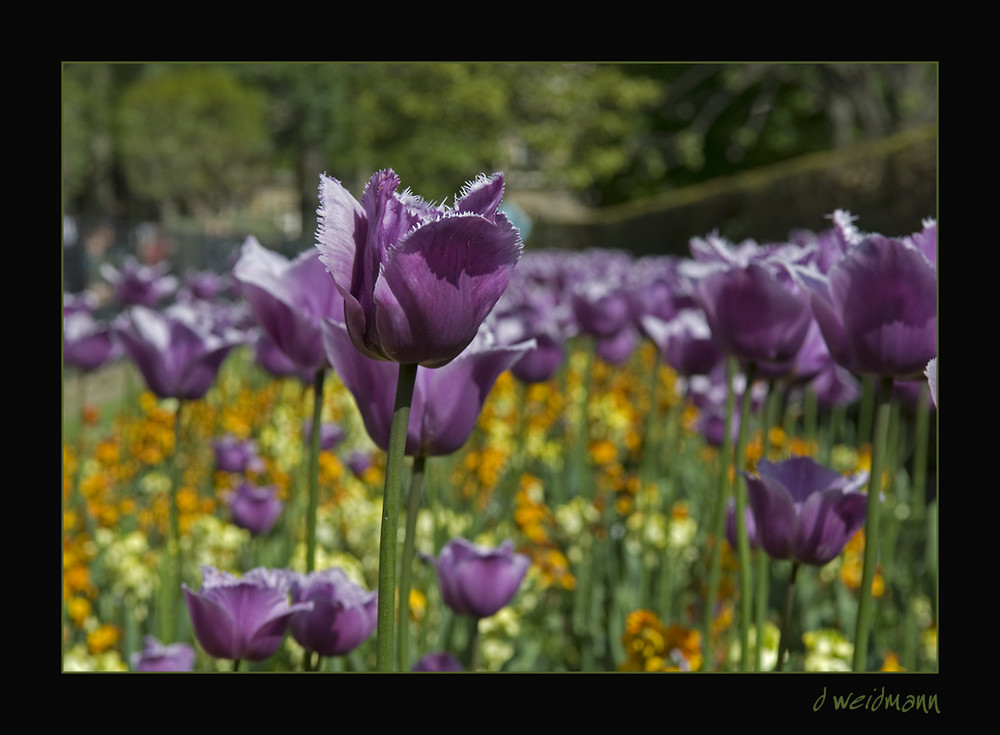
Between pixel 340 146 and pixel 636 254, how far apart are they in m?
13.2

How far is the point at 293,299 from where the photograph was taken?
137 cm

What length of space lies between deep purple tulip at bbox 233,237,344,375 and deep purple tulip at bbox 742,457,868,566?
26.8 inches

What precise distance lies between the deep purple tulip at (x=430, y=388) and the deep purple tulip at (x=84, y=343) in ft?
9.44

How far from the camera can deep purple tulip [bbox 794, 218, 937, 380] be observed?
115 centimetres

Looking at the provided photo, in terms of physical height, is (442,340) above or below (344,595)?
above

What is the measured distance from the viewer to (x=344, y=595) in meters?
1.34

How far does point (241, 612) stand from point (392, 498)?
0.54 m

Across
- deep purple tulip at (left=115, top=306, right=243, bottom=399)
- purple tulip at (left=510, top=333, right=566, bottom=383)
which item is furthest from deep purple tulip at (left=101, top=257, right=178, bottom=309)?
deep purple tulip at (left=115, top=306, right=243, bottom=399)

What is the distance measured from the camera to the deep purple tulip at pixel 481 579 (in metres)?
1.59

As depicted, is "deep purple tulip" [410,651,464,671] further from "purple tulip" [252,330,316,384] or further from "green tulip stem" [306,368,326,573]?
"purple tulip" [252,330,316,384]

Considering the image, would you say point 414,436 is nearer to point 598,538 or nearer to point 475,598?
point 475,598

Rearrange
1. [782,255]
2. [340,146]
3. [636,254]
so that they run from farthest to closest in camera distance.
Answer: [340,146]
[636,254]
[782,255]

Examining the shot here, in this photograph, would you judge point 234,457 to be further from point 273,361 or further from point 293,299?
point 293,299

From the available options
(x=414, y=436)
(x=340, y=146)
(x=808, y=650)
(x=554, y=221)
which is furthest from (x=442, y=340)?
(x=340, y=146)
